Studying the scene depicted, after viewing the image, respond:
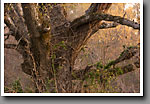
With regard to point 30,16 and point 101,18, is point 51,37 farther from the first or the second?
point 101,18

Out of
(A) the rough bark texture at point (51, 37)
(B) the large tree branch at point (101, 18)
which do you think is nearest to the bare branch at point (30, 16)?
(A) the rough bark texture at point (51, 37)

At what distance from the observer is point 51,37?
4.03 metres

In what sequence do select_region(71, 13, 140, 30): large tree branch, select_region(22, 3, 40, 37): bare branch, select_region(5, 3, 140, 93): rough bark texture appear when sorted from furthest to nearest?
1. select_region(5, 3, 140, 93): rough bark texture
2. select_region(22, 3, 40, 37): bare branch
3. select_region(71, 13, 140, 30): large tree branch

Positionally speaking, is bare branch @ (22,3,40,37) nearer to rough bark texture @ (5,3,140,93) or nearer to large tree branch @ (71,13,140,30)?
rough bark texture @ (5,3,140,93)

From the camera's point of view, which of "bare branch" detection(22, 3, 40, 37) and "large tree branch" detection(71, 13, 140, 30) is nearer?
"large tree branch" detection(71, 13, 140, 30)

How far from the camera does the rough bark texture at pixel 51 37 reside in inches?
140

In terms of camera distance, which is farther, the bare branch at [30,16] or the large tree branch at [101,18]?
the bare branch at [30,16]

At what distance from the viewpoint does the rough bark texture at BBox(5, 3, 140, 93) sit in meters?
3.55

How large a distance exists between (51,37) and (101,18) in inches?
44.7

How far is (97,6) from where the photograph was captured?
4.09 meters

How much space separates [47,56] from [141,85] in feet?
6.26

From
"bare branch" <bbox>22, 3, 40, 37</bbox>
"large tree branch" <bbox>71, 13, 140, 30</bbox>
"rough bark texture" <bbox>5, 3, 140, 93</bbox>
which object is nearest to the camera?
"large tree branch" <bbox>71, 13, 140, 30</bbox>

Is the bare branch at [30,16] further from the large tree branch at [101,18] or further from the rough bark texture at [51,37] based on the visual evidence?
the large tree branch at [101,18]

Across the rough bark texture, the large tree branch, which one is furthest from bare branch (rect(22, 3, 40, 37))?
the large tree branch
